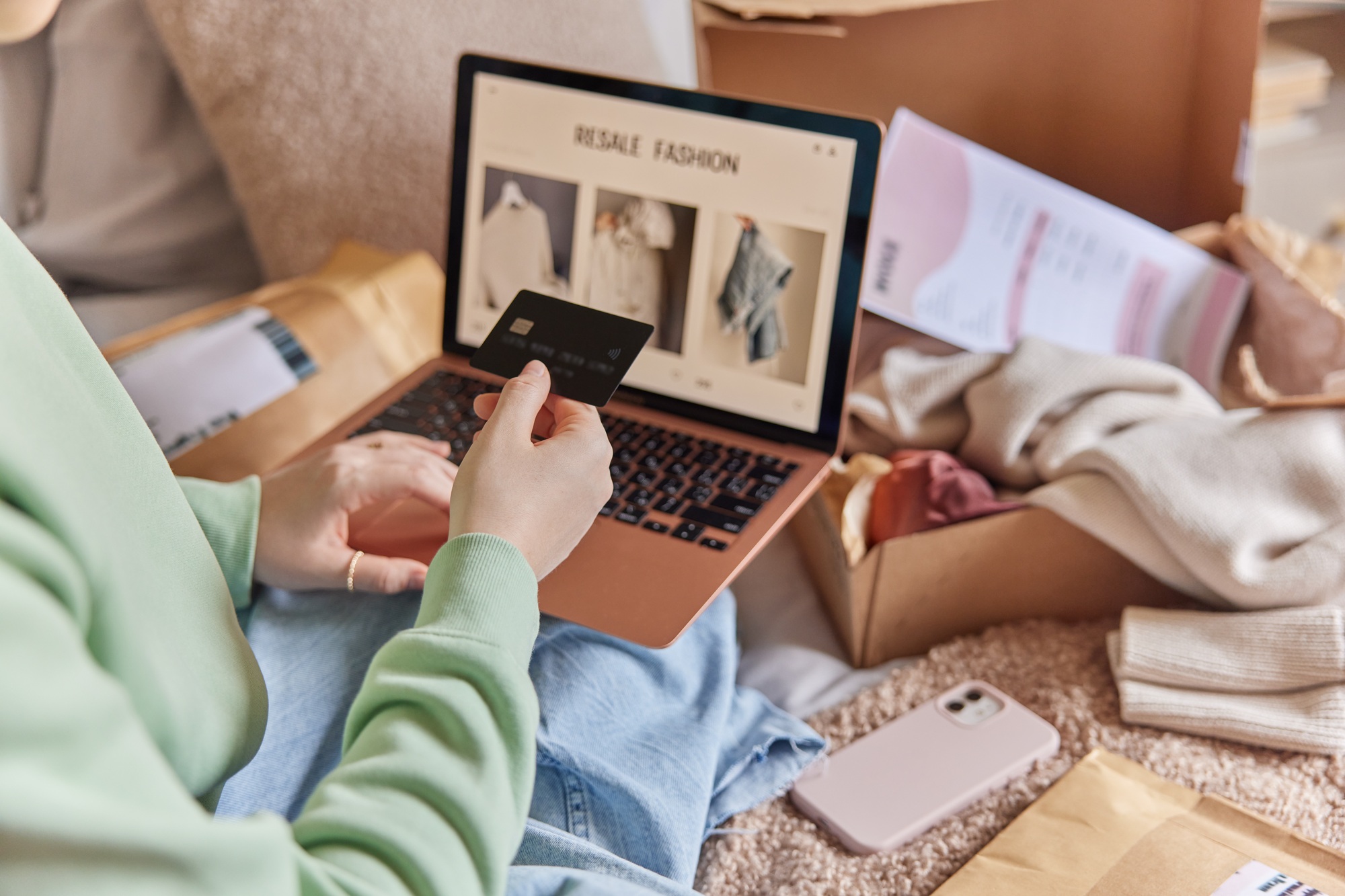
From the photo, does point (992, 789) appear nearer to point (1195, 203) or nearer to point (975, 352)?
point (975, 352)

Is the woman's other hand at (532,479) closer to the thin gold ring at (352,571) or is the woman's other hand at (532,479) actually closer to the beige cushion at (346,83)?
the thin gold ring at (352,571)

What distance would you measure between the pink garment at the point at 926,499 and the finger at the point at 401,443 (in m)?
0.31

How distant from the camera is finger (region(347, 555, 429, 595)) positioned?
0.62 meters

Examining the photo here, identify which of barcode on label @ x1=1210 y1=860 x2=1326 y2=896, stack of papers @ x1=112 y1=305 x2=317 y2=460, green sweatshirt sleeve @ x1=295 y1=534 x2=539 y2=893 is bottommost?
barcode on label @ x1=1210 y1=860 x2=1326 y2=896

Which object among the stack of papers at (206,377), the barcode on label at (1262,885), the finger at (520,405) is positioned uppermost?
the finger at (520,405)

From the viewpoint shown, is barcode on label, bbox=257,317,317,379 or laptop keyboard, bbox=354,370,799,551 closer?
laptop keyboard, bbox=354,370,799,551

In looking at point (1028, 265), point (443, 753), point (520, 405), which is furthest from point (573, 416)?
point (1028, 265)

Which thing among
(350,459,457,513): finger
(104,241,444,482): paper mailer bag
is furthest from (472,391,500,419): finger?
(104,241,444,482): paper mailer bag

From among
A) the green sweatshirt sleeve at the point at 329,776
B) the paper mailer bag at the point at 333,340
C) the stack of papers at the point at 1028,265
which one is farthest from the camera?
the stack of papers at the point at 1028,265

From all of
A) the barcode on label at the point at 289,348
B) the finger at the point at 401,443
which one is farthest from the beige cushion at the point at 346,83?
the finger at the point at 401,443

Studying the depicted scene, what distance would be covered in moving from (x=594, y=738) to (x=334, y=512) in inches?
8.3

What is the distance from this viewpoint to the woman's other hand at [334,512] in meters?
0.62

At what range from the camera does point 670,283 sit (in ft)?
2.49

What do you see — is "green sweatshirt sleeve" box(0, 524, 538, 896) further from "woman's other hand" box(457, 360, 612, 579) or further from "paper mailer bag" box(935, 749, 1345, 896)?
"paper mailer bag" box(935, 749, 1345, 896)
